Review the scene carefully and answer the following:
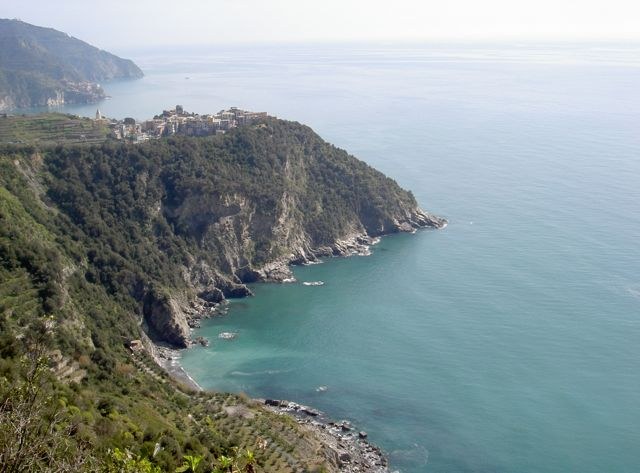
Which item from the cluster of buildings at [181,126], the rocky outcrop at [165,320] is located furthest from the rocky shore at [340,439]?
the cluster of buildings at [181,126]

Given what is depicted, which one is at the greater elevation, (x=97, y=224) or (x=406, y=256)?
(x=97, y=224)

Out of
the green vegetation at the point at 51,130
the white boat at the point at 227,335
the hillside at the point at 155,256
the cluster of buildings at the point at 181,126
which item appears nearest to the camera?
the hillside at the point at 155,256

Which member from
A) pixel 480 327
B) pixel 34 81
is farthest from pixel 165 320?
pixel 34 81

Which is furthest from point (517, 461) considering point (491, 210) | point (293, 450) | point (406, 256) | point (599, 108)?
point (599, 108)

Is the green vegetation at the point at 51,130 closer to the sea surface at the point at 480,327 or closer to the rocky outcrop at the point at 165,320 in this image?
the rocky outcrop at the point at 165,320

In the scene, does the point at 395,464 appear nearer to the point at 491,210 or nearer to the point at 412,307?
the point at 412,307

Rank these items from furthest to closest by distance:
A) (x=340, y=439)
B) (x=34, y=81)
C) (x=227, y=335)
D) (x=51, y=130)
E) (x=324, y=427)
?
1. (x=34, y=81)
2. (x=51, y=130)
3. (x=227, y=335)
4. (x=324, y=427)
5. (x=340, y=439)

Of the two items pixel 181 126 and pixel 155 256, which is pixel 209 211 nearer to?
pixel 155 256
